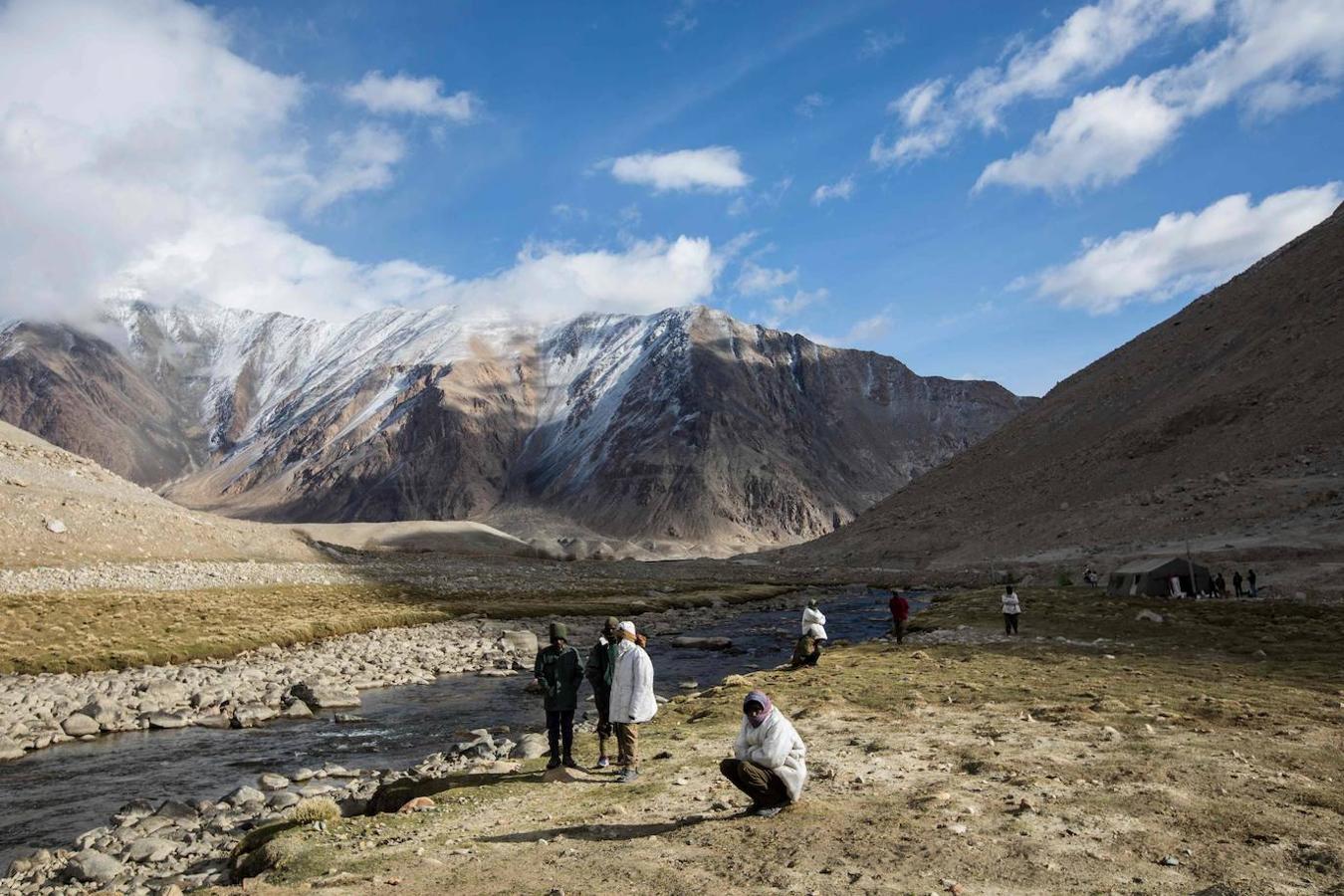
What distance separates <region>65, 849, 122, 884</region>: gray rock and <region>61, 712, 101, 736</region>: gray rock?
11.1m

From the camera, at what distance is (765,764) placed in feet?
36.4

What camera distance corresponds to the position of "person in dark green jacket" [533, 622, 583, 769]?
14445 millimetres

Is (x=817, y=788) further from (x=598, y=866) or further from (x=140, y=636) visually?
(x=140, y=636)

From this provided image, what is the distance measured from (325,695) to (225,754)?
5505 mm

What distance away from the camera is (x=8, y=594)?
147ft

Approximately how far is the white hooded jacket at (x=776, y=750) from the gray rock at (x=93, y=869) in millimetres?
8949

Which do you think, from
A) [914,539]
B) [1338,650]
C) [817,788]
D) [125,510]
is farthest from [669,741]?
[914,539]

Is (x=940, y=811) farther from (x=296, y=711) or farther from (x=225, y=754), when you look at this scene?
(x=296, y=711)

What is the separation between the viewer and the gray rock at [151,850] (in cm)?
1318

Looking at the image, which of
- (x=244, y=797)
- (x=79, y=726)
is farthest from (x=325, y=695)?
(x=244, y=797)

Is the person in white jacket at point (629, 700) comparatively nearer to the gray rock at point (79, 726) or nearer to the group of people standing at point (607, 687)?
the group of people standing at point (607, 687)

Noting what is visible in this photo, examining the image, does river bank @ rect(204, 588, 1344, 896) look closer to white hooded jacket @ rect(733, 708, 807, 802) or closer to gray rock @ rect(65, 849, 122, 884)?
white hooded jacket @ rect(733, 708, 807, 802)

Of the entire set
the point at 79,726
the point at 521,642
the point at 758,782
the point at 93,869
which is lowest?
the point at 93,869

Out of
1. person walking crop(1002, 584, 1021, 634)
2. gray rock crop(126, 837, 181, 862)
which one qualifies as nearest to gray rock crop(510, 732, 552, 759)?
gray rock crop(126, 837, 181, 862)
